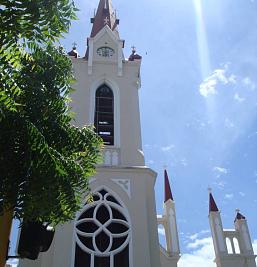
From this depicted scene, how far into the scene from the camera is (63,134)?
19.4ft

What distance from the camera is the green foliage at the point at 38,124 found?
468 cm

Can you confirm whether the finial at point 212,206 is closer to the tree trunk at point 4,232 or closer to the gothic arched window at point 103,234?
the gothic arched window at point 103,234

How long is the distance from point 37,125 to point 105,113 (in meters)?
12.6

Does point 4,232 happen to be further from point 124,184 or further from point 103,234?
point 124,184

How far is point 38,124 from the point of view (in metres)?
5.61

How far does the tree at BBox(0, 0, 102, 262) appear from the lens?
4.68 m

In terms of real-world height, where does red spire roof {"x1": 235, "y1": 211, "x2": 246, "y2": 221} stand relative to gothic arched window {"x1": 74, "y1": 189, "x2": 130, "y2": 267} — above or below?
above

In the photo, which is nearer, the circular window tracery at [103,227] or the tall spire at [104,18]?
the circular window tracery at [103,227]

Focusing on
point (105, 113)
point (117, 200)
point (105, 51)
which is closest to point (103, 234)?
point (117, 200)

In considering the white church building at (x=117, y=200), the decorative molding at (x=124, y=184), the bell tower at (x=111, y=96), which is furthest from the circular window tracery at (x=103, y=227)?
the bell tower at (x=111, y=96)

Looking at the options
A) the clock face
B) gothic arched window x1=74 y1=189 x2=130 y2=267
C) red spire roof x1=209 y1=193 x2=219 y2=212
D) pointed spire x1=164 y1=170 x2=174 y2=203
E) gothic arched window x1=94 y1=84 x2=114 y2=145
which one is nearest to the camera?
gothic arched window x1=74 y1=189 x2=130 y2=267

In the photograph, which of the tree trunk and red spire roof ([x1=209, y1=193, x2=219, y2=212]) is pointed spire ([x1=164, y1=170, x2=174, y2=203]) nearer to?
red spire roof ([x1=209, y1=193, x2=219, y2=212])

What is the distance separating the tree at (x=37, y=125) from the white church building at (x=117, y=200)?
738cm

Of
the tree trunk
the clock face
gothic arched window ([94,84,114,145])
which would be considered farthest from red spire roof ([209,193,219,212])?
the tree trunk
